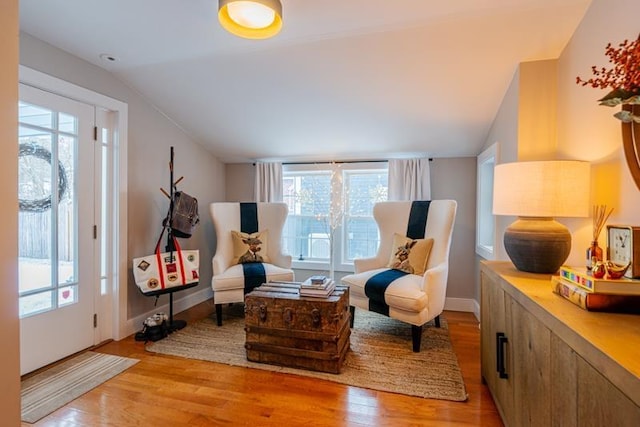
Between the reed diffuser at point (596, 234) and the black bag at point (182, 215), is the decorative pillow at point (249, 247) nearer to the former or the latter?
the black bag at point (182, 215)

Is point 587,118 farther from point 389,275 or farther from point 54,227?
point 54,227

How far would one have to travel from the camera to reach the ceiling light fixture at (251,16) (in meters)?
1.51

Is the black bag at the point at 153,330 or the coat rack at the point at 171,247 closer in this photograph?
the black bag at the point at 153,330

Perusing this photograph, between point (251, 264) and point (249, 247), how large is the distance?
216 mm

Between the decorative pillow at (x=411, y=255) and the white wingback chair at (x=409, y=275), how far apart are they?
3 centimetres

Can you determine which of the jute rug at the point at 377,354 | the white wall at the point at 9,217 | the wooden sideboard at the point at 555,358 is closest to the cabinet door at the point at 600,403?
the wooden sideboard at the point at 555,358

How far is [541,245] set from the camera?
1643 mm

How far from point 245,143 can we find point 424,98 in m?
2.06

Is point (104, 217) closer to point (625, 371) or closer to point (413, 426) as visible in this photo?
point (413, 426)

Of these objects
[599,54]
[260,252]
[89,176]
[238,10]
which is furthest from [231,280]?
[599,54]

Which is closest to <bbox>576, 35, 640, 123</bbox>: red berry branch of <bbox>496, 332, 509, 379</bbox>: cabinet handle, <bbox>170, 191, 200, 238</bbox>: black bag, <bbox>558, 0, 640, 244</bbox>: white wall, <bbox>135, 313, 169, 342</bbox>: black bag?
<bbox>558, 0, 640, 244</bbox>: white wall

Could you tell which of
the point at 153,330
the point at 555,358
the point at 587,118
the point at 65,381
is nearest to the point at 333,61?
the point at 587,118

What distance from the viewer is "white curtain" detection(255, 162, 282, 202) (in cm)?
402

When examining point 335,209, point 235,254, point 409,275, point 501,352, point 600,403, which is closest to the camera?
point 600,403
